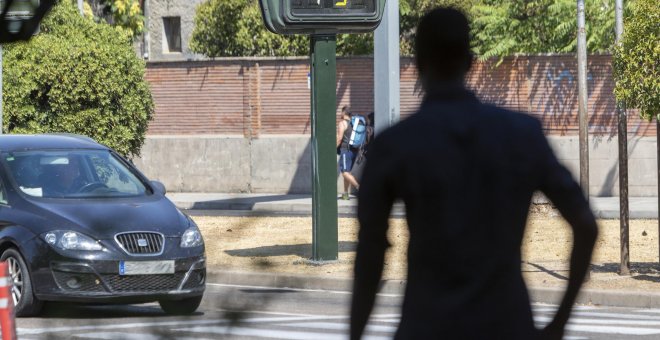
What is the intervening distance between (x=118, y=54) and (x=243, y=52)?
38.4 ft

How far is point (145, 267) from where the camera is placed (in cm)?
1109

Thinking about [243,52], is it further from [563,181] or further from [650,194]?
[563,181]

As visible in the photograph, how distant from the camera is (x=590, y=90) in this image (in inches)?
1091

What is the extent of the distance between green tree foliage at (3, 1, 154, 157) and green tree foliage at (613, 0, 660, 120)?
1188cm

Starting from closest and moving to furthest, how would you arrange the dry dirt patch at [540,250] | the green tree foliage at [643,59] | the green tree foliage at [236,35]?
the dry dirt patch at [540,250]
the green tree foliage at [643,59]
the green tree foliage at [236,35]

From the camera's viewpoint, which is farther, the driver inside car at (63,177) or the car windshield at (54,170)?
the car windshield at (54,170)

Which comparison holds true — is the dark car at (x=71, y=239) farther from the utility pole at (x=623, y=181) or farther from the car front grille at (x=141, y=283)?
the utility pole at (x=623, y=181)

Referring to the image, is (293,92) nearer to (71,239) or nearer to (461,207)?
(71,239)

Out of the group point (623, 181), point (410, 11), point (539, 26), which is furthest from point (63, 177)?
point (410, 11)

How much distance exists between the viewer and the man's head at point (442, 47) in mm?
3164

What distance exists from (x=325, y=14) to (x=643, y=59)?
10.1 feet

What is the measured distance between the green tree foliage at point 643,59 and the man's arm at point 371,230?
10.2m

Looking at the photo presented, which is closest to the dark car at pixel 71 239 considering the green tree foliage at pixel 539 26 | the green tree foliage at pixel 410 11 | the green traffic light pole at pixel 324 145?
the green traffic light pole at pixel 324 145

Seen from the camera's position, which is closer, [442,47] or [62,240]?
[442,47]
